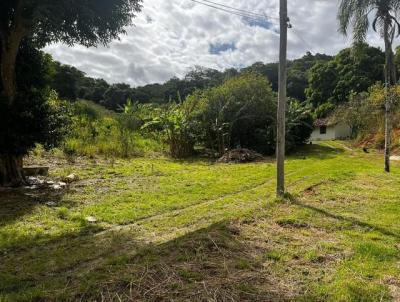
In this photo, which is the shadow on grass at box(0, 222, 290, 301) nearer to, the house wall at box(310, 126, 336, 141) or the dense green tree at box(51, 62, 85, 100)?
the dense green tree at box(51, 62, 85, 100)

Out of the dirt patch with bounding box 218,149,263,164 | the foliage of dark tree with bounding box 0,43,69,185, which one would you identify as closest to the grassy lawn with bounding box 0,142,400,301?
the foliage of dark tree with bounding box 0,43,69,185

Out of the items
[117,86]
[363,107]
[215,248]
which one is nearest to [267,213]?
[215,248]

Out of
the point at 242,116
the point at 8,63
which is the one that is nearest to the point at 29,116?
the point at 8,63

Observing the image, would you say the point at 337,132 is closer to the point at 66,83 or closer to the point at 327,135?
the point at 327,135

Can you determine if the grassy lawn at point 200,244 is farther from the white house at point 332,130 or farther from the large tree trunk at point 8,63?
the white house at point 332,130

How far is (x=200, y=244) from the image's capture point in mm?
5293

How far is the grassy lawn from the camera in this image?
407 cm

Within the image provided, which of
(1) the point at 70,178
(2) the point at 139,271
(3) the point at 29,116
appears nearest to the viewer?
(2) the point at 139,271

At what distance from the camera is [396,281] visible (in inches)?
172

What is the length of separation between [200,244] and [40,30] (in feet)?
21.0

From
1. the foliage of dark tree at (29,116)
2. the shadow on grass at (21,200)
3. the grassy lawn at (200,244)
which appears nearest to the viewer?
the grassy lawn at (200,244)

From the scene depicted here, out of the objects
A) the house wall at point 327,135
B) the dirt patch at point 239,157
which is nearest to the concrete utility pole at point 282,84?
the dirt patch at point 239,157

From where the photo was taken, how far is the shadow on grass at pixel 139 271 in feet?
12.8

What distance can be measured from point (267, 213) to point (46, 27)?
612 cm
